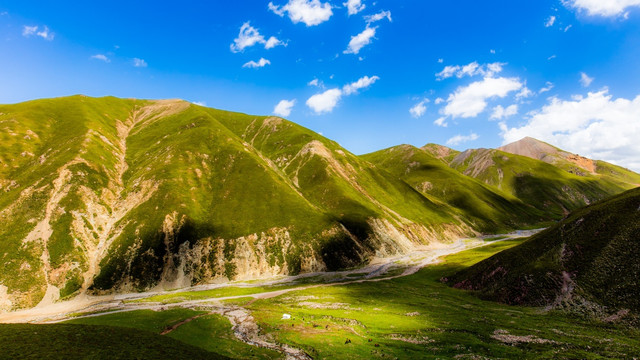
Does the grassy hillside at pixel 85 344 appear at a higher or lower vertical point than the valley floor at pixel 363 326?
higher

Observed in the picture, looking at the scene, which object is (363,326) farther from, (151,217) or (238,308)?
(151,217)

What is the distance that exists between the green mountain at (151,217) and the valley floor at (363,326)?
72.2 ft

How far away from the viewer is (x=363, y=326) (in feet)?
147

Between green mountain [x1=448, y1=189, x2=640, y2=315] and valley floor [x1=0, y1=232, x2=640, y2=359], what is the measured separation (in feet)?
14.7

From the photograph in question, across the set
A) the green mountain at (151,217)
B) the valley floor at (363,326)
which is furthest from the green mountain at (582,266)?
the green mountain at (151,217)

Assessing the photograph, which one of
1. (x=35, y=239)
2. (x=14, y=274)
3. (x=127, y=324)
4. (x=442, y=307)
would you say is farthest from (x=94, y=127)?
(x=442, y=307)

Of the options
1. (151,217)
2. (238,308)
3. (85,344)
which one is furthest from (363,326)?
(151,217)

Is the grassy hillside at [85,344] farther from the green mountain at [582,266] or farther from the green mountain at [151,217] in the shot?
the green mountain at [151,217]

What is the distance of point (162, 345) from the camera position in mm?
28797

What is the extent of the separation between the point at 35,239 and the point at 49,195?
24.8 metres

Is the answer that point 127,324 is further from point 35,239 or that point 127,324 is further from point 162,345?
point 35,239

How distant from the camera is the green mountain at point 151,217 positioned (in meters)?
95.2

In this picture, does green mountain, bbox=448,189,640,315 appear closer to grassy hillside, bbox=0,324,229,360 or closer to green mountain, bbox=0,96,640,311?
grassy hillside, bbox=0,324,229,360

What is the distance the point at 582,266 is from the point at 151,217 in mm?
137561
